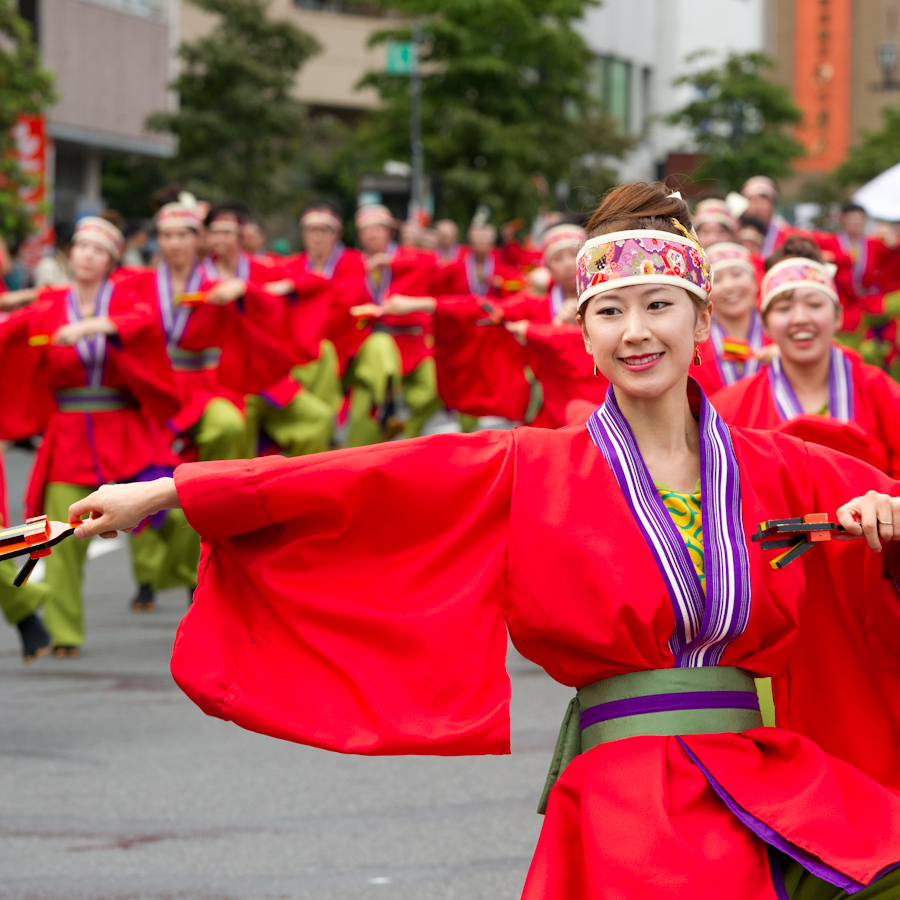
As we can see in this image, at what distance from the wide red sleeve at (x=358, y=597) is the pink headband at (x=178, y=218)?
221 inches

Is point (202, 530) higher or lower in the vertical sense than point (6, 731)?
higher

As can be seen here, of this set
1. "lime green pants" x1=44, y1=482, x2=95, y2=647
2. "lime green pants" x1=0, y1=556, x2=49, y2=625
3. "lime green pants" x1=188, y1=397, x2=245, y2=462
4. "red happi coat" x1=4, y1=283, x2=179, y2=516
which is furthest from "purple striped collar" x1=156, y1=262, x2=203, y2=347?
"lime green pants" x1=0, y1=556, x2=49, y2=625

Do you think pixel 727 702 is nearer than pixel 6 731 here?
Yes

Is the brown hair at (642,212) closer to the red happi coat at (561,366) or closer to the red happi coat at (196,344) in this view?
the red happi coat at (561,366)

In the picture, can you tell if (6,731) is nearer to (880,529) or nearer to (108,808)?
(108,808)

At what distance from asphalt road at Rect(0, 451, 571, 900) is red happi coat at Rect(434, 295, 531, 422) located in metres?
2.48

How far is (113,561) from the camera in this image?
31.1ft

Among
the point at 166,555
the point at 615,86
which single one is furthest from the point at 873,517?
the point at 615,86

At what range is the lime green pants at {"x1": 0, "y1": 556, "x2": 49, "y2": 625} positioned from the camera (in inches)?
245

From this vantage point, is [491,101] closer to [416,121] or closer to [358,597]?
[416,121]

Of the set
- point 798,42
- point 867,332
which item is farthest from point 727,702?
point 798,42

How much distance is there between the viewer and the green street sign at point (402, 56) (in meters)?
25.8

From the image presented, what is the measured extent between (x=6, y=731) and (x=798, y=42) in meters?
62.8

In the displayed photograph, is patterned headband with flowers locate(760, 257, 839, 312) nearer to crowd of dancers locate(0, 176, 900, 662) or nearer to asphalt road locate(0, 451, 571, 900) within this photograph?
crowd of dancers locate(0, 176, 900, 662)
